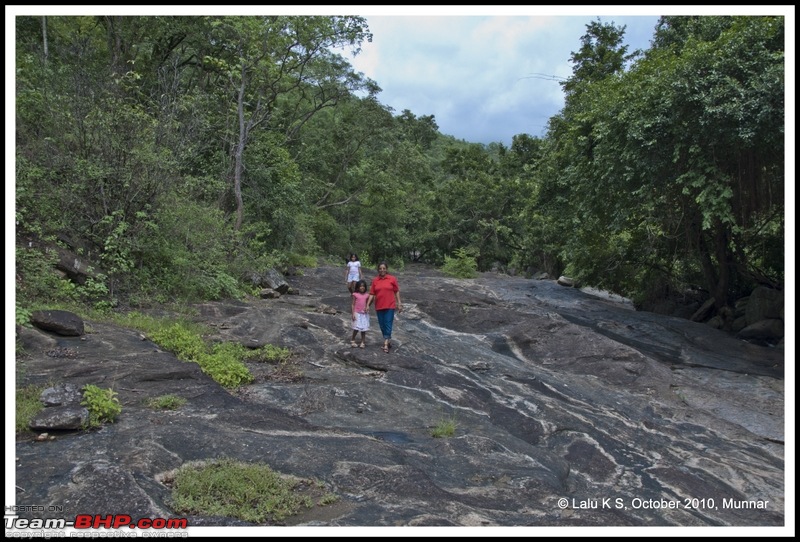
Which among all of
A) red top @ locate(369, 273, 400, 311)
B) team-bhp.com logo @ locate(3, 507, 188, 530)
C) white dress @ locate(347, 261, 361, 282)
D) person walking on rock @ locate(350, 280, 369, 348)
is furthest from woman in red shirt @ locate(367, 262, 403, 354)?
white dress @ locate(347, 261, 361, 282)

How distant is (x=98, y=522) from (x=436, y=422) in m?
4.57

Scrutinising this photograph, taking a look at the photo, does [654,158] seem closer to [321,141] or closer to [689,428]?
[689,428]

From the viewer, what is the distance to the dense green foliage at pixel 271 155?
37.6 feet

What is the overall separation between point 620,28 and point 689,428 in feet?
76.1

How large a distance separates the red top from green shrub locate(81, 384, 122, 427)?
17.1ft

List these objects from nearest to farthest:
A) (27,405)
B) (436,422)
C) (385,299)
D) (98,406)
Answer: (27,405) → (98,406) → (436,422) → (385,299)

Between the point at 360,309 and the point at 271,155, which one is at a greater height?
the point at 271,155

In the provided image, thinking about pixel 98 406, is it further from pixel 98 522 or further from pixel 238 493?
pixel 238 493

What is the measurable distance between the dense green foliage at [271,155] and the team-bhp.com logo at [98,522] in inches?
171

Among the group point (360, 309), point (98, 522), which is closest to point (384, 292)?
point (360, 309)

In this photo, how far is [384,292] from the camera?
1063 centimetres

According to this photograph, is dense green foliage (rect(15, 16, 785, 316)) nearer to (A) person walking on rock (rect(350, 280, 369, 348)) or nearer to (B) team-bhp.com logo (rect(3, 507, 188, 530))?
(A) person walking on rock (rect(350, 280, 369, 348))

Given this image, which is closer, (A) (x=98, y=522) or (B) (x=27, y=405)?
(A) (x=98, y=522)

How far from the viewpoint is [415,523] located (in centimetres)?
465
